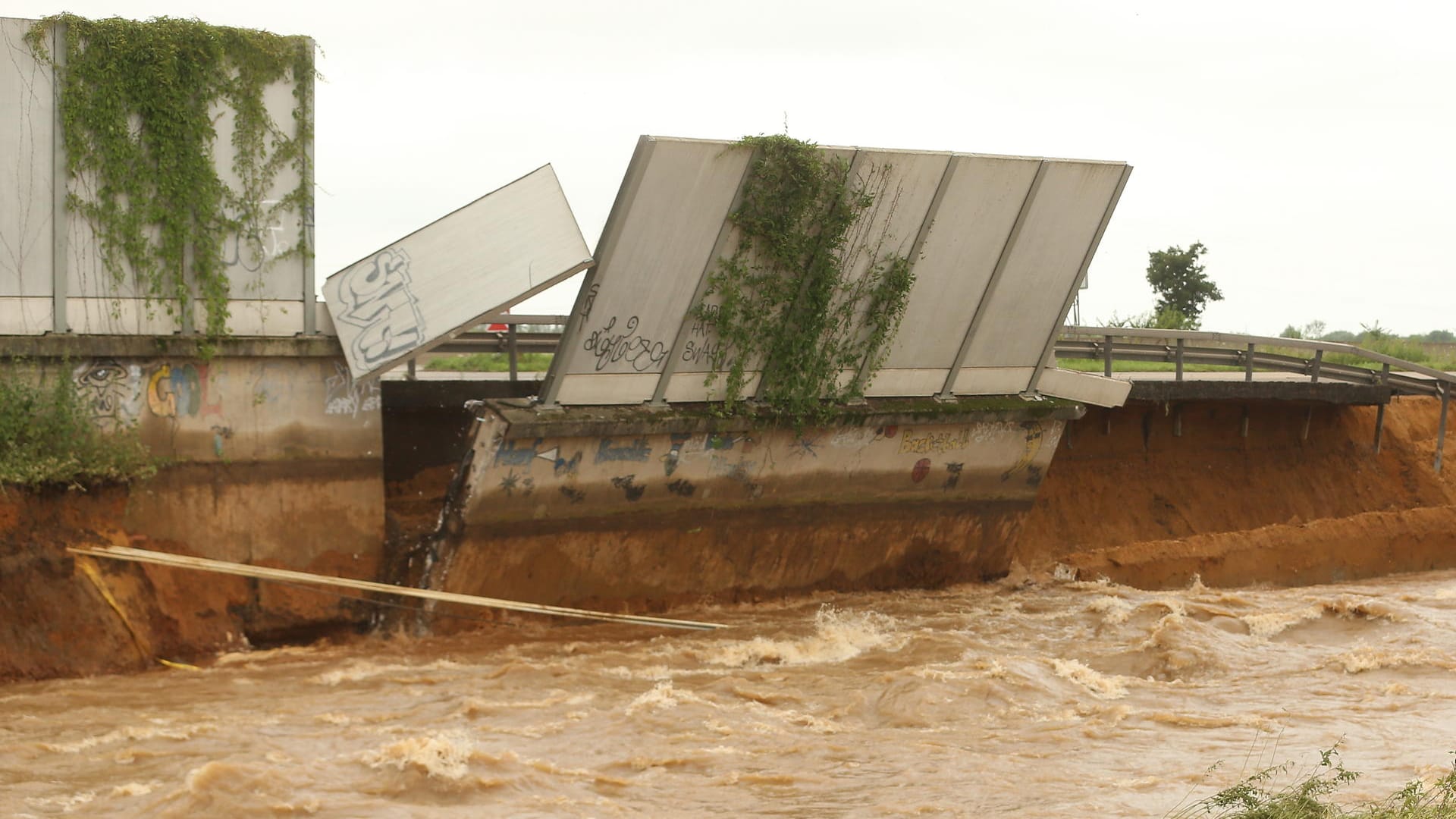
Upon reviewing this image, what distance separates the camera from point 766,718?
9922mm

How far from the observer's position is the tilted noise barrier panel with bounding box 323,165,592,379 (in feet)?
37.9

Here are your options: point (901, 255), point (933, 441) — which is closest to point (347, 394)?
point (901, 255)

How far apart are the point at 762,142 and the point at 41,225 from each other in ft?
20.5

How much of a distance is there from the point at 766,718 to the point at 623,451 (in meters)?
3.73

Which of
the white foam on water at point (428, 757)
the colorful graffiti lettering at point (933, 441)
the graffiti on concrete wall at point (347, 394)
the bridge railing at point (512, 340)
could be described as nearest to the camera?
the white foam on water at point (428, 757)

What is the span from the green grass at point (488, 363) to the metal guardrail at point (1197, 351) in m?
4.52

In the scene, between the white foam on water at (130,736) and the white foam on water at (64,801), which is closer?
the white foam on water at (64,801)

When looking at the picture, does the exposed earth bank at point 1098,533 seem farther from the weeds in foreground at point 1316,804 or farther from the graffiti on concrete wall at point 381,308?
the weeds in foreground at point 1316,804

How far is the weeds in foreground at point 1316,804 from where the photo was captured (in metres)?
6.57

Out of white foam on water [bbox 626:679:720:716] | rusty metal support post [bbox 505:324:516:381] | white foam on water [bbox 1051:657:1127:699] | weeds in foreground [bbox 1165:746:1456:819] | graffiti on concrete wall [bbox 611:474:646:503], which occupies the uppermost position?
rusty metal support post [bbox 505:324:516:381]

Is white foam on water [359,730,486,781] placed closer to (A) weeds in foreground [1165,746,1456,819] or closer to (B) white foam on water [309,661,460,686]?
(B) white foam on water [309,661,460,686]

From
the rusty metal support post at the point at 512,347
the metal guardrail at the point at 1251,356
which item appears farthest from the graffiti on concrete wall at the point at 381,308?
the metal guardrail at the point at 1251,356

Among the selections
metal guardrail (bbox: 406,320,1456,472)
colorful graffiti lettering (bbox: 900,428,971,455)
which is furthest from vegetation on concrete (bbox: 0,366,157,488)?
colorful graffiti lettering (bbox: 900,428,971,455)

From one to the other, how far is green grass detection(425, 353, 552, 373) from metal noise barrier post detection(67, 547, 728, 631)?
23.0ft
